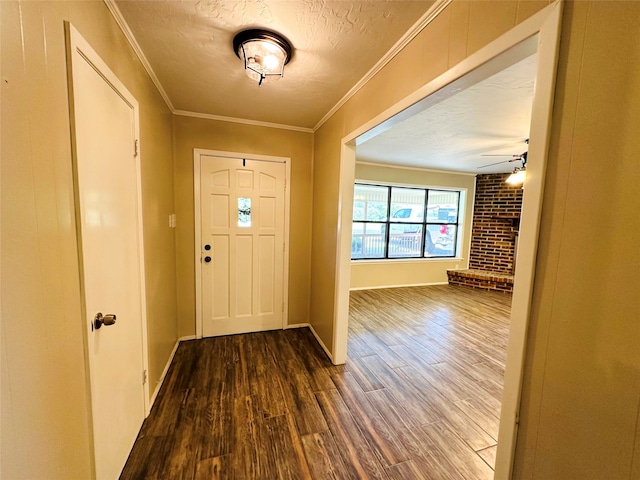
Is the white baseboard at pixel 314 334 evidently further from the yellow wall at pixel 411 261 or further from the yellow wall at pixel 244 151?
the yellow wall at pixel 411 261

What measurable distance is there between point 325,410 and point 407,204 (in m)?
4.45

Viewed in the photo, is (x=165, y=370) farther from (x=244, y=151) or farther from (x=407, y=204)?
(x=407, y=204)

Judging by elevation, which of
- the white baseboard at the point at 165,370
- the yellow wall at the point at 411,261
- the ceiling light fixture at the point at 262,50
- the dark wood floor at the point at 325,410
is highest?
the ceiling light fixture at the point at 262,50

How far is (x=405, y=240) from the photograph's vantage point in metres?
5.52

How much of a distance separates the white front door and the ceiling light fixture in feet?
4.36

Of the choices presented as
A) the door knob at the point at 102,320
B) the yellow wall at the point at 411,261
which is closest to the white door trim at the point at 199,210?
the door knob at the point at 102,320

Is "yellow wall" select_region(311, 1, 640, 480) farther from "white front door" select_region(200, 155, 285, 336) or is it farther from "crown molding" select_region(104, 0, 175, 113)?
"white front door" select_region(200, 155, 285, 336)

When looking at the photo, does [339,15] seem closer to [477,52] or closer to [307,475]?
[477,52]

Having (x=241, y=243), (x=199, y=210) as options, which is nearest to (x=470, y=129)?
(x=241, y=243)

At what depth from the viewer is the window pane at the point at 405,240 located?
541 centimetres

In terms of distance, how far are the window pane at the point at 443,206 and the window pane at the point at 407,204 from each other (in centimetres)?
22

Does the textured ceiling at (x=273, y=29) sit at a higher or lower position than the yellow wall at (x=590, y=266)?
higher

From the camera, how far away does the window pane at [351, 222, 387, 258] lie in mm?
5129

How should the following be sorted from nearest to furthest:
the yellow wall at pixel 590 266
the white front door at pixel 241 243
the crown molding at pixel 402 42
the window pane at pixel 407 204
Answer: the yellow wall at pixel 590 266
the crown molding at pixel 402 42
the white front door at pixel 241 243
the window pane at pixel 407 204
